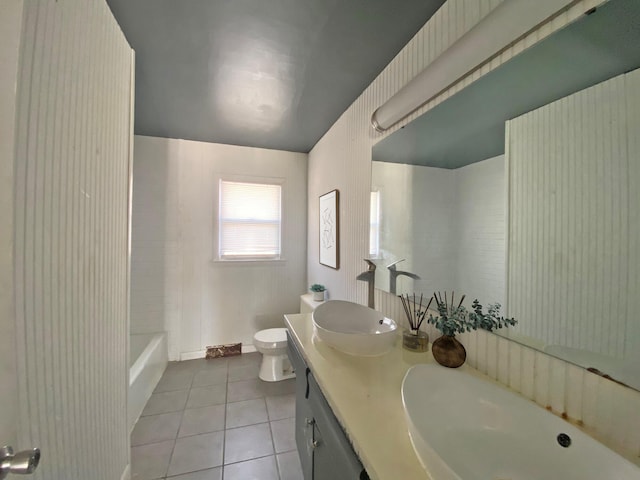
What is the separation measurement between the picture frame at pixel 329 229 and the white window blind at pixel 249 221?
0.74 m

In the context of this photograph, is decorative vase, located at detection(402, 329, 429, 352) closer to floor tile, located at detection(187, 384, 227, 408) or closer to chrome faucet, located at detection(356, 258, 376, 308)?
chrome faucet, located at detection(356, 258, 376, 308)

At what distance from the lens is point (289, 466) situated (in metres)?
1.50

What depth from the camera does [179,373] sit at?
98.0 inches

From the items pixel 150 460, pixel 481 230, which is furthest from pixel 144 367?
pixel 481 230

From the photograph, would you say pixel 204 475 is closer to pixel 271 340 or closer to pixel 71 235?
pixel 271 340

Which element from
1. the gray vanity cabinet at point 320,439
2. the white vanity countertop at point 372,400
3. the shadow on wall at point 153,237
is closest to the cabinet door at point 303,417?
the gray vanity cabinet at point 320,439

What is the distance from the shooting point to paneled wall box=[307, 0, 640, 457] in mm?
629

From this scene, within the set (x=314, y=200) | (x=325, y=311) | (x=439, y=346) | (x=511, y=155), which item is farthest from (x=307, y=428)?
(x=314, y=200)

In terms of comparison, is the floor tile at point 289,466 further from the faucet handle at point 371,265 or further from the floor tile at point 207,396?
the faucet handle at point 371,265

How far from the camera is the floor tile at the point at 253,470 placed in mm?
1428

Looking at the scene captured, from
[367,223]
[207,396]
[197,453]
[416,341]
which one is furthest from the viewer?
[207,396]

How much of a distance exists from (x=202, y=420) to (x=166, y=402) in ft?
1.44

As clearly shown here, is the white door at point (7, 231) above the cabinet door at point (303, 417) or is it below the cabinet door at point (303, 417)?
above

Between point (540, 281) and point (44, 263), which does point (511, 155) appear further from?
point (44, 263)
